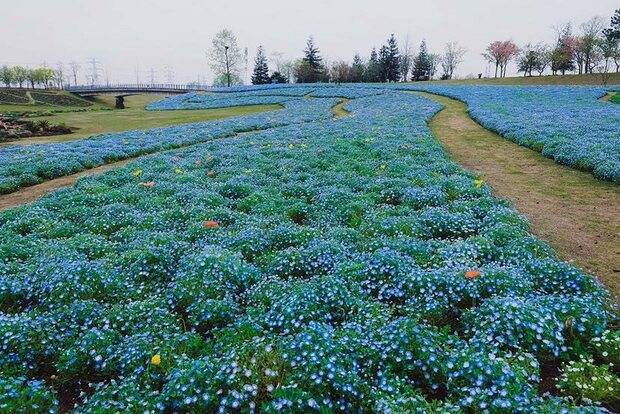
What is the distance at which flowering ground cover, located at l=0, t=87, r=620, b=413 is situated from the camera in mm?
6238

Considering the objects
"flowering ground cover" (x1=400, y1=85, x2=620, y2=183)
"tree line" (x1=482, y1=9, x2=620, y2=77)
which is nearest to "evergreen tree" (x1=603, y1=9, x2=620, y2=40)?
A: "tree line" (x1=482, y1=9, x2=620, y2=77)

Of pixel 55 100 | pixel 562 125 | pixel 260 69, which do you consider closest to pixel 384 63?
pixel 260 69

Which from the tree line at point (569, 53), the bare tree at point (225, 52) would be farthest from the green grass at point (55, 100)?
the tree line at point (569, 53)

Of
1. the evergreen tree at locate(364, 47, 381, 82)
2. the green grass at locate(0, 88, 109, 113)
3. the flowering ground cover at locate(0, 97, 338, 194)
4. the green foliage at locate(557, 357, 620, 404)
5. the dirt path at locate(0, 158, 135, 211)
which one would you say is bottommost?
the green foliage at locate(557, 357, 620, 404)

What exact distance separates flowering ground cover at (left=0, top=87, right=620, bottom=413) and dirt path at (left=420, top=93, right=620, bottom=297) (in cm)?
116

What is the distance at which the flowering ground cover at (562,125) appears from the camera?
65.0ft

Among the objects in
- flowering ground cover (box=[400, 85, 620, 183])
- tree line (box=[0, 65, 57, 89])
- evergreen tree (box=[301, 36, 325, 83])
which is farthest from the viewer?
tree line (box=[0, 65, 57, 89])

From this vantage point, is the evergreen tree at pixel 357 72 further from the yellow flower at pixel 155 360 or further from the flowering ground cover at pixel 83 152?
the yellow flower at pixel 155 360

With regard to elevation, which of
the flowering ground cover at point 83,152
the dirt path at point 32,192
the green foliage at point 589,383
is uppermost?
the flowering ground cover at point 83,152

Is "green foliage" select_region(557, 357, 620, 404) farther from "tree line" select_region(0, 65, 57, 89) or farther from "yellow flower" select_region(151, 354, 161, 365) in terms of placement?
"tree line" select_region(0, 65, 57, 89)

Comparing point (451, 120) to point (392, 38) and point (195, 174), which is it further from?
point (392, 38)

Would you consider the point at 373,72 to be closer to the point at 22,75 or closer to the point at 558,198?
the point at 558,198

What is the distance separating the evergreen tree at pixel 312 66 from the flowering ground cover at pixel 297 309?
118 m

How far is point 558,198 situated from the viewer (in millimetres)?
15609
